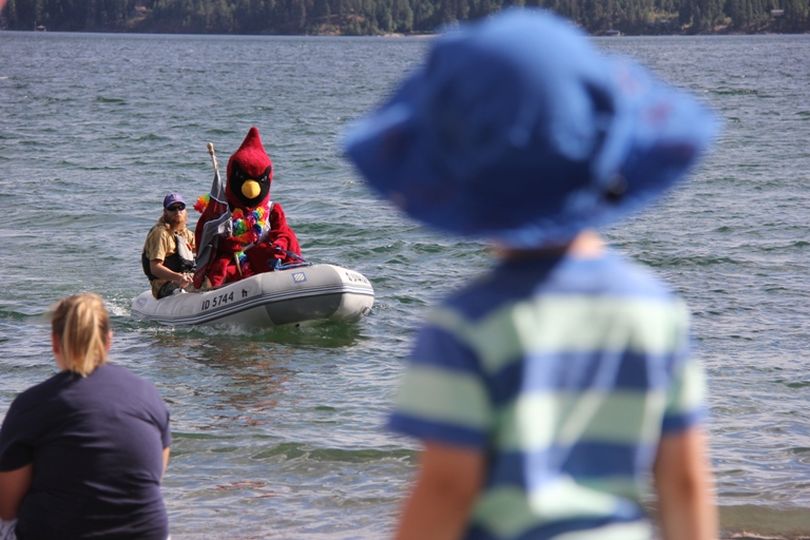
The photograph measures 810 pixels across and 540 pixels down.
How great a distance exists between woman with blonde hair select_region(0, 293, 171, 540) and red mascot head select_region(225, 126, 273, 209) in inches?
253

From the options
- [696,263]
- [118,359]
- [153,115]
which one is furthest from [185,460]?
[153,115]

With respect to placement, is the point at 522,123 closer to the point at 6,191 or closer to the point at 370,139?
the point at 370,139

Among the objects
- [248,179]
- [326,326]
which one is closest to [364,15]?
[326,326]

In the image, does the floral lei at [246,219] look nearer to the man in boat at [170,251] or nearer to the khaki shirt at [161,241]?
the man in boat at [170,251]

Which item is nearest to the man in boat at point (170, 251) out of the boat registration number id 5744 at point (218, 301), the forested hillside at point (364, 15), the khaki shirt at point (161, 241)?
the khaki shirt at point (161, 241)

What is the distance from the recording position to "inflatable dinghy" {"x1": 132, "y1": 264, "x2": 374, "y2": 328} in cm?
1056

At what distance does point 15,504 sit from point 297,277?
6.87 metres

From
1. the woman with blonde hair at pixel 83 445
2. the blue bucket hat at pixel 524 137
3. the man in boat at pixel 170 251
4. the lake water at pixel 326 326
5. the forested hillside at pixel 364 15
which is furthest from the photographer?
the forested hillside at pixel 364 15

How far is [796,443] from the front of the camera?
756 cm

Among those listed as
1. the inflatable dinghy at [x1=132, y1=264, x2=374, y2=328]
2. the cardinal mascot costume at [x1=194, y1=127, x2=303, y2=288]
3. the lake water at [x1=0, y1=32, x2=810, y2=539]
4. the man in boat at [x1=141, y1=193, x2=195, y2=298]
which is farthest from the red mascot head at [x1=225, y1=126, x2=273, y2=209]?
the lake water at [x1=0, y1=32, x2=810, y2=539]

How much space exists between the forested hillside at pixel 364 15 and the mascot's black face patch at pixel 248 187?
144689mm

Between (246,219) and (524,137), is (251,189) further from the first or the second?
(524,137)

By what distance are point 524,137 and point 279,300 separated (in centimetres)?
895

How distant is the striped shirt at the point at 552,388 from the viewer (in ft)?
5.82
